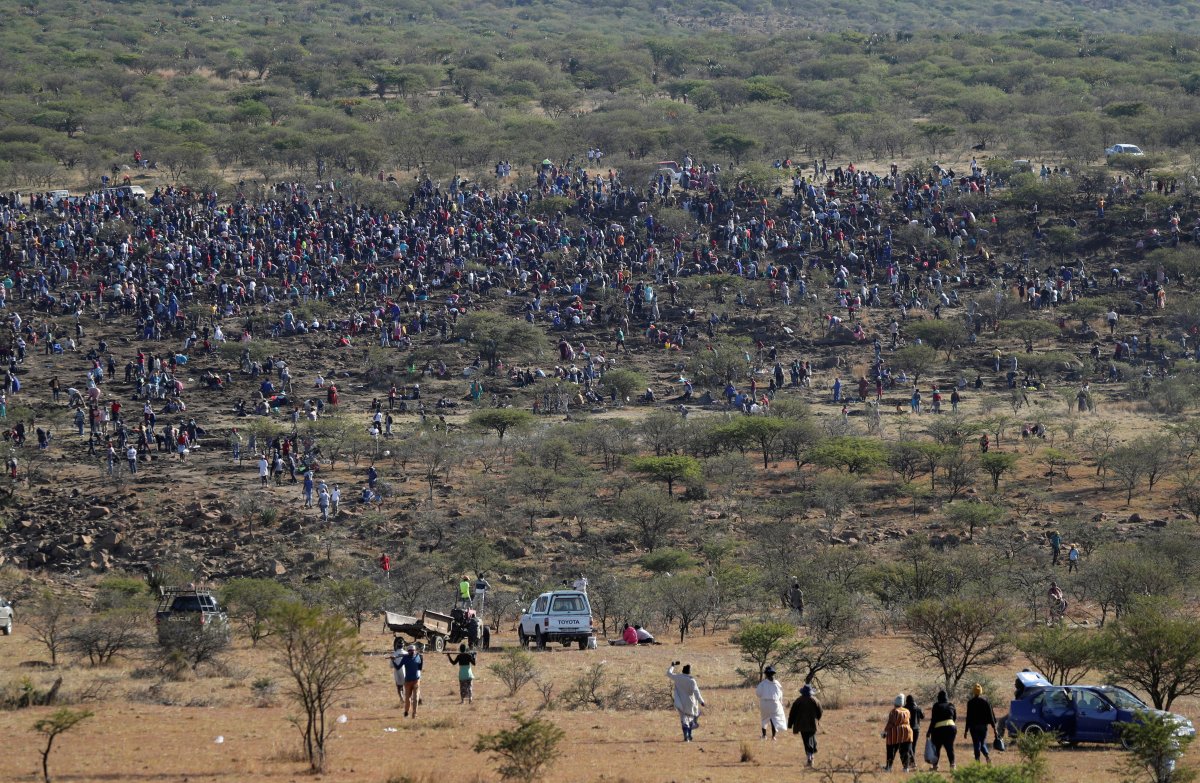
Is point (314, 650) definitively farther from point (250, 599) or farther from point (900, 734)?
point (250, 599)

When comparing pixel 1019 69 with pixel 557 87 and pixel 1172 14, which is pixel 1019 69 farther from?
Answer: pixel 1172 14

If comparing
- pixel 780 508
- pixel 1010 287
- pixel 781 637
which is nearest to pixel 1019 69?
pixel 1010 287

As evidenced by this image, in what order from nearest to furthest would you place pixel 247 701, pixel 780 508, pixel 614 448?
pixel 247 701 → pixel 780 508 → pixel 614 448

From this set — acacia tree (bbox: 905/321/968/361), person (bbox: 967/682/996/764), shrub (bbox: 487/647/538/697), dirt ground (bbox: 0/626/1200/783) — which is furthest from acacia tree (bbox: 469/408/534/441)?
person (bbox: 967/682/996/764)

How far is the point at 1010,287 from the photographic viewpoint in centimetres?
4994

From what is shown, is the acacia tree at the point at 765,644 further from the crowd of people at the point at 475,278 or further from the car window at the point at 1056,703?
the crowd of people at the point at 475,278

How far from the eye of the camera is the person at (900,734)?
46.3 ft

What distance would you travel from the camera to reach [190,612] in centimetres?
2094

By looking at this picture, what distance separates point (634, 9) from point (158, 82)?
217ft

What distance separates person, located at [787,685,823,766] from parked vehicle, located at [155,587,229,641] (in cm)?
875

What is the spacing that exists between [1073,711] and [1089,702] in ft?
0.69

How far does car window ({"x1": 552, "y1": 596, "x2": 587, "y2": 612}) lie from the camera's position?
877 inches

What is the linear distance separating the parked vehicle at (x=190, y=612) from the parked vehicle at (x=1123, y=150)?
49.7 metres

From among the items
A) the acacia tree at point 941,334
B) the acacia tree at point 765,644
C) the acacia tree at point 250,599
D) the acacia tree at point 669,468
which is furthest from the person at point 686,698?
the acacia tree at point 941,334
